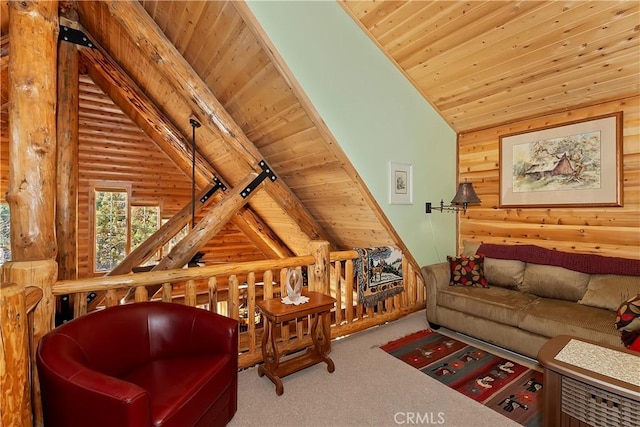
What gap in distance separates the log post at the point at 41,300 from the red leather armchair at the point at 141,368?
0.36 metres

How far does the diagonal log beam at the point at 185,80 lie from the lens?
2535mm

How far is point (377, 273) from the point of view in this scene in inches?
131

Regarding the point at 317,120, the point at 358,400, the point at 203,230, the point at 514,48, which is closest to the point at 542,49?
the point at 514,48

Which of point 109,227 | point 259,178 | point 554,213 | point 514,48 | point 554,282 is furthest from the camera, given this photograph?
point 109,227

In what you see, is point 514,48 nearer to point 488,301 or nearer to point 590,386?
point 488,301

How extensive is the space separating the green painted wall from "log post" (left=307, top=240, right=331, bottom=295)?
0.75m

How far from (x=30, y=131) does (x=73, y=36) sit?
161 cm

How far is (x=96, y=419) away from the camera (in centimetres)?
119

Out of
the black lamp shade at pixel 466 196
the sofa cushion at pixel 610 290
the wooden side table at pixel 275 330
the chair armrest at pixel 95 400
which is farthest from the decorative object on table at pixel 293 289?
the sofa cushion at pixel 610 290

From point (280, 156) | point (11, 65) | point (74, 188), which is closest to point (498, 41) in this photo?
point (280, 156)

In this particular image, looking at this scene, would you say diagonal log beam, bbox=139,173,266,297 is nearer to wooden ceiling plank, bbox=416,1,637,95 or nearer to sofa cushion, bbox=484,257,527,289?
wooden ceiling plank, bbox=416,1,637,95

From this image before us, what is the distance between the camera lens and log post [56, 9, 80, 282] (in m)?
3.00

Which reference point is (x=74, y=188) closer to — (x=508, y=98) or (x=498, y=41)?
(x=498, y=41)

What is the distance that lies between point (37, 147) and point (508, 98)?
3.98 meters
